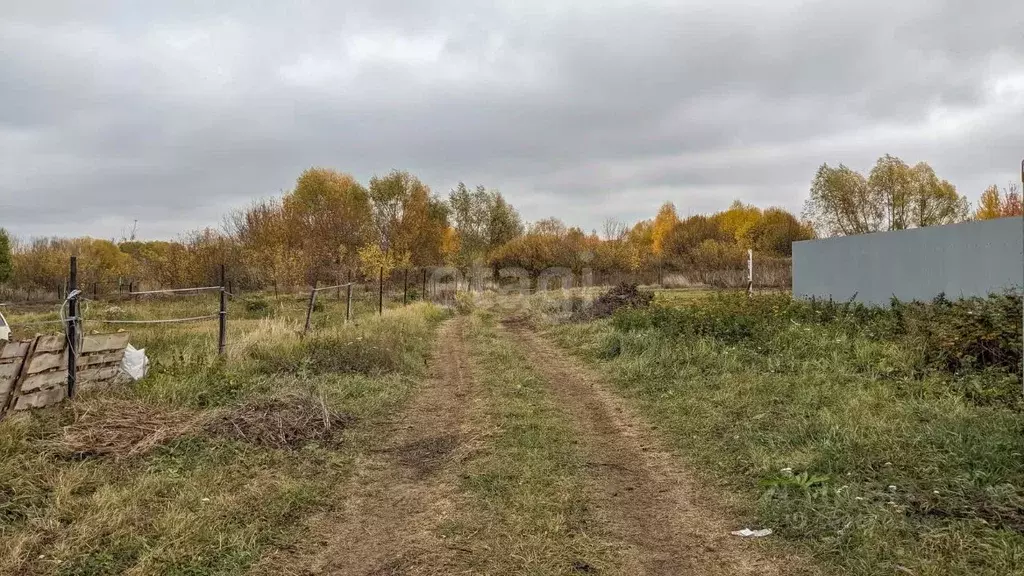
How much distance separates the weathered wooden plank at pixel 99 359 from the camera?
20.4 feet

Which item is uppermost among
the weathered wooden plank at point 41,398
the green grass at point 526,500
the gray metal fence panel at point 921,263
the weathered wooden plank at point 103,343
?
the gray metal fence panel at point 921,263

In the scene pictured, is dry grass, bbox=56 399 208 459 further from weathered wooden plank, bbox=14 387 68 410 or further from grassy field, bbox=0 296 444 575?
weathered wooden plank, bbox=14 387 68 410

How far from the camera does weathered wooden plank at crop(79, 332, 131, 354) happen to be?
6292 millimetres

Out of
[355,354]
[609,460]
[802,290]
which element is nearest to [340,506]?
[609,460]

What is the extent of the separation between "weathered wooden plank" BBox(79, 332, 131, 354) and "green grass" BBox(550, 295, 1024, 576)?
5933mm

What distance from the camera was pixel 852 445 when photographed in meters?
4.79

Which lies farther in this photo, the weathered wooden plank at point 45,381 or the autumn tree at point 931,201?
the autumn tree at point 931,201

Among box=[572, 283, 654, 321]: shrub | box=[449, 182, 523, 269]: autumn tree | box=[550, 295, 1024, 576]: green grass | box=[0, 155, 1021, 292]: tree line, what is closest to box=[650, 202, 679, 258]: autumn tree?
box=[0, 155, 1021, 292]: tree line

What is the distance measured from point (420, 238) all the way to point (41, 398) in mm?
32560

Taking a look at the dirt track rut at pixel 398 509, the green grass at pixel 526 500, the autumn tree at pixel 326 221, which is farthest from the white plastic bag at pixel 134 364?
the autumn tree at pixel 326 221

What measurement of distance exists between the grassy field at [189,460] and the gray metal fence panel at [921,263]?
30.9 feet

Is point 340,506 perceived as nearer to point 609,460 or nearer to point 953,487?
point 609,460

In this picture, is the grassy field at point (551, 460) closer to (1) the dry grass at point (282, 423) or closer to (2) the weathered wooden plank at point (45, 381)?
(1) the dry grass at point (282, 423)

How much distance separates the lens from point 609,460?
16.9 feet
